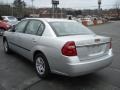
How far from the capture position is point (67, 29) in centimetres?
510

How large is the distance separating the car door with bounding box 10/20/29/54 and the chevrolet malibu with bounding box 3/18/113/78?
5.5 inches

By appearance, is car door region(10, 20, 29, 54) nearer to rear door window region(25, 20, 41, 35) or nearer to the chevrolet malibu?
the chevrolet malibu

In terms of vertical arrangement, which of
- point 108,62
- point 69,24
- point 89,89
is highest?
point 69,24

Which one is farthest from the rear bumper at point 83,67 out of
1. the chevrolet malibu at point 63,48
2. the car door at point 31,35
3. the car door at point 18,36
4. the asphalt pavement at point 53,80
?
the car door at point 18,36

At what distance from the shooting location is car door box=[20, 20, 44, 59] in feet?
16.9

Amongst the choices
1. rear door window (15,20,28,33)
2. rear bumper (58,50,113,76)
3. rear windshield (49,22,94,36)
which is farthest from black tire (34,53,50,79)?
rear door window (15,20,28,33)

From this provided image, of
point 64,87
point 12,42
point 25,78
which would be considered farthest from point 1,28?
point 64,87

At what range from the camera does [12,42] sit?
682 cm

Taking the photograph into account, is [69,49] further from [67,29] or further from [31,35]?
[31,35]

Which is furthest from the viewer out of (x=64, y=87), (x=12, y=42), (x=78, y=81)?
(x=12, y=42)

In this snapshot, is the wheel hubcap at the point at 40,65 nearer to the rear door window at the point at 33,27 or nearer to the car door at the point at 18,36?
the rear door window at the point at 33,27

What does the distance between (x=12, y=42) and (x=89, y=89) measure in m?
3.67

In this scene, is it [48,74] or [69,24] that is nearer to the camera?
[48,74]

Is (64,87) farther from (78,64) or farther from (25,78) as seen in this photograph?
(25,78)
